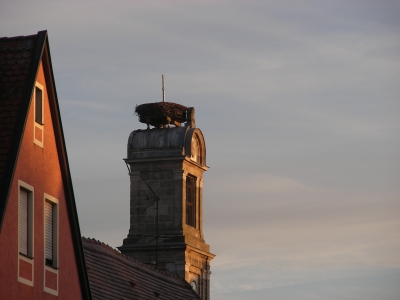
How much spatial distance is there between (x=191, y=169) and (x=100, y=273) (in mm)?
21479

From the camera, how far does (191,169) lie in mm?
58125

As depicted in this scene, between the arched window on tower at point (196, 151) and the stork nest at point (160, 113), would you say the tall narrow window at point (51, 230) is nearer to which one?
the stork nest at point (160, 113)

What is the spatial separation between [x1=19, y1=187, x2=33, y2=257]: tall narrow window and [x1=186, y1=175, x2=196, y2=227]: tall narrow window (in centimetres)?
3029

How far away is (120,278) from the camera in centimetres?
3816

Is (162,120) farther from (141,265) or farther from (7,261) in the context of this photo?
(7,261)

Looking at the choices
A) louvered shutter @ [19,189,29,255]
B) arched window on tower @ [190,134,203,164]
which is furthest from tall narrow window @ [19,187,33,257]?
arched window on tower @ [190,134,203,164]

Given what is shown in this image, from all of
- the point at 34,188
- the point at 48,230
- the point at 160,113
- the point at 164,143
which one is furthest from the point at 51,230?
the point at 164,143

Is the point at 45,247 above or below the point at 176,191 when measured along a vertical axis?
below

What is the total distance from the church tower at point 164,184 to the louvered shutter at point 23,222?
94.2ft

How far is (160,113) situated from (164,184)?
2748 millimetres

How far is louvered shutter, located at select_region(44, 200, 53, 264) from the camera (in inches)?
1123

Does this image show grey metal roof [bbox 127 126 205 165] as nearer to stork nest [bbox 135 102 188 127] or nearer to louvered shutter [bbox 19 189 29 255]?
stork nest [bbox 135 102 188 127]

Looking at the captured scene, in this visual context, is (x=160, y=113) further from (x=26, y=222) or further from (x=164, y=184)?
(x=26, y=222)

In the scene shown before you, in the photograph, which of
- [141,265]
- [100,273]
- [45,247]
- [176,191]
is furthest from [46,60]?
[176,191]
